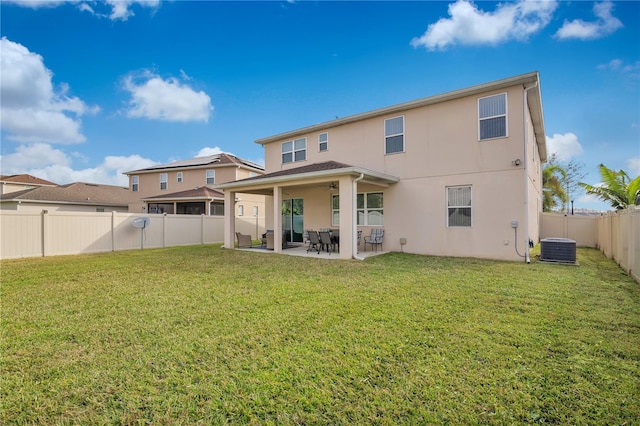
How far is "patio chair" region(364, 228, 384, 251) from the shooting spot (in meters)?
12.0

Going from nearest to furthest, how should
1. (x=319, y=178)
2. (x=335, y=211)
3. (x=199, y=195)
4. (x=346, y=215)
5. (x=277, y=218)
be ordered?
1. (x=346, y=215)
2. (x=319, y=178)
3. (x=277, y=218)
4. (x=335, y=211)
5. (x=199, y=195)

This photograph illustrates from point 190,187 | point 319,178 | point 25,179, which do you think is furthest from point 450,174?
point 25,179

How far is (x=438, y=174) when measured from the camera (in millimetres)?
11055

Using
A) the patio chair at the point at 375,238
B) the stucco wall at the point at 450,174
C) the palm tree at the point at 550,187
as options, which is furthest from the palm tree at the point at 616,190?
the palm tree at the point at 550,187

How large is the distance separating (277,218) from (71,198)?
82.2 feet

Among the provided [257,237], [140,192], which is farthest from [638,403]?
[140,192]

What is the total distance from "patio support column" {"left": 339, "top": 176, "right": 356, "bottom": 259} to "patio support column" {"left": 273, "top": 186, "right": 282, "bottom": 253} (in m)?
2.89

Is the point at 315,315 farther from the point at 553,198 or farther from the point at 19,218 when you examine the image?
the point at 553,198

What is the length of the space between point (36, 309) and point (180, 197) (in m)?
17.1

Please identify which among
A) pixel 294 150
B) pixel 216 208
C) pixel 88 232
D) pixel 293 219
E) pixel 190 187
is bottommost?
pixel 88 232

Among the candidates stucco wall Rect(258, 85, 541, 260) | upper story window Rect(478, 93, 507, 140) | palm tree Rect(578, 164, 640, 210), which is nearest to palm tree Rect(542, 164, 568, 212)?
palm tree Rect(578, 164, 640, 210)

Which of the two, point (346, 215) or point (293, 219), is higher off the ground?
point (346, 215)

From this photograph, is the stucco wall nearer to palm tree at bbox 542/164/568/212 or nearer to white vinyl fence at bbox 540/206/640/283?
white vinyl fence at bbox 540/206/640/283

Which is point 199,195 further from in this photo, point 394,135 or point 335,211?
point 394,135
